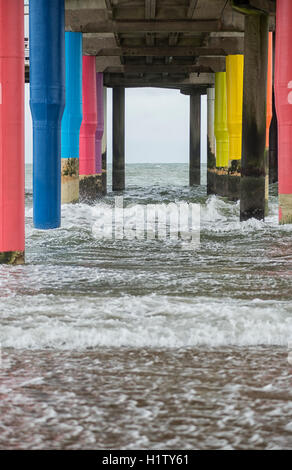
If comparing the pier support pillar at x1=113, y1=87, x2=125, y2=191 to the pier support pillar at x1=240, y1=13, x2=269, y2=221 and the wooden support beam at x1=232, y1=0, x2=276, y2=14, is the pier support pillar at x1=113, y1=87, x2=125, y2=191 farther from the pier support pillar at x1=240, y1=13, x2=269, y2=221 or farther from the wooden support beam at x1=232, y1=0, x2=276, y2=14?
the wooden support beam at x1=232, y1=0, x2=276, y2=14

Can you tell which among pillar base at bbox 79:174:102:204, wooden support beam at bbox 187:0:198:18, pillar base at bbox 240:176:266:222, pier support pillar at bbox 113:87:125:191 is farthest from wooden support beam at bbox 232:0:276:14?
pier support pillar at bbox 113:87:125:191

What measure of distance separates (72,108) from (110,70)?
10.1 meters

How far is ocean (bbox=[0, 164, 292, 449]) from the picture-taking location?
12.5ft

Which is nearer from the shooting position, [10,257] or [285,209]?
[10,257]

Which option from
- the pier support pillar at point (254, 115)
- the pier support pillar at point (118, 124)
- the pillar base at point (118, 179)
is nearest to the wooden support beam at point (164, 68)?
the pier support pillar at point (118, 124)

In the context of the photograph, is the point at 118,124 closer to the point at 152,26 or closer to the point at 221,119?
the point at 221,119

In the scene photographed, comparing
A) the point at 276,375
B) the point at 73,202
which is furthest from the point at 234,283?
the point at 73,202

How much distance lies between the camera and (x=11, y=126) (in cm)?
923

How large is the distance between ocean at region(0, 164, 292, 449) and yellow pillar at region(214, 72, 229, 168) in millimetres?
17420

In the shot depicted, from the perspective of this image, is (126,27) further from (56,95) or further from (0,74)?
(0,74)

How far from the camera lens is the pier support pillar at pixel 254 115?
48.8 feet

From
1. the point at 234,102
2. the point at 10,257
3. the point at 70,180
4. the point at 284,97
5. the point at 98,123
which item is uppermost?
the point at 234,102

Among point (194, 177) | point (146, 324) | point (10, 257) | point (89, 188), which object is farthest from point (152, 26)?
point (194, 177)
